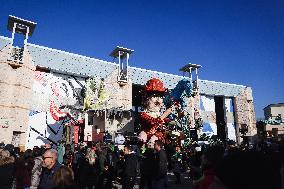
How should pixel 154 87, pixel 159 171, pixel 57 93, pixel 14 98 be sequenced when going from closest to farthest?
pixel 159 171
pixel 154 87
pixel 14 98
pixel 57 93

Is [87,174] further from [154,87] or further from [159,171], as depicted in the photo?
[154,87]

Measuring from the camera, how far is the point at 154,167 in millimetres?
6918

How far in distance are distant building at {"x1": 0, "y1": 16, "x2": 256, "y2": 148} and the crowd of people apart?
349 inches

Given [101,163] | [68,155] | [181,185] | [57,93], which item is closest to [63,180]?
[101,163]

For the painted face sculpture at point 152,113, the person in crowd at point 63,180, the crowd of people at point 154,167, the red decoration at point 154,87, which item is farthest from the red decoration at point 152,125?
the person in crowd at point 63,180

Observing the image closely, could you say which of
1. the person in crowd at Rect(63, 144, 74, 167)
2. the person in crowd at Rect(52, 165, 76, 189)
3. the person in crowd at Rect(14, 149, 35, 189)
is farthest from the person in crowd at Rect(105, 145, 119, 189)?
the person in crowd at Rect(52, 165, 76, 189)

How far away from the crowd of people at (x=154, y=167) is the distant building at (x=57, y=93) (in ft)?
29.1

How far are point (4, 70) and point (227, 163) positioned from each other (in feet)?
75.3

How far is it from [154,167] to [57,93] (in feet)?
61.9

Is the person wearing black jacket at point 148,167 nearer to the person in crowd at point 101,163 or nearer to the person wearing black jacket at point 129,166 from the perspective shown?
the person wearing black jacket at point 129,166

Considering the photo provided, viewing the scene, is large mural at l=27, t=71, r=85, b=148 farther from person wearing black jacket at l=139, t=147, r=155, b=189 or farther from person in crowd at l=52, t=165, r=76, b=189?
person in crowd at l=52, t=165, r=76, b=189

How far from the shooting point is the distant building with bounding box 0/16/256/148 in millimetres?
20844

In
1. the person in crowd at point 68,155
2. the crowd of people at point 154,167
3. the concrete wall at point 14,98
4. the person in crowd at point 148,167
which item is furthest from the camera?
the concrete wall at point 14,98

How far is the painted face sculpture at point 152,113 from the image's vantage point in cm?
1205
